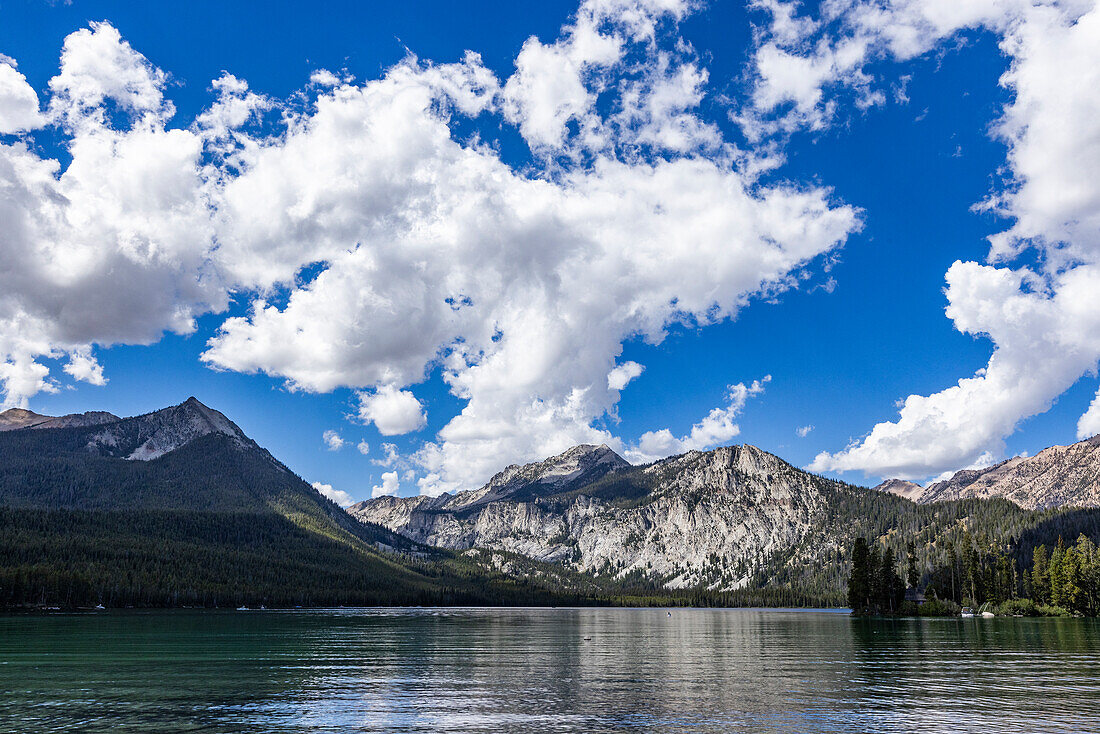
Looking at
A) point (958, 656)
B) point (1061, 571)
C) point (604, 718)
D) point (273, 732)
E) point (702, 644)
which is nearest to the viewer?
point (273, 732)

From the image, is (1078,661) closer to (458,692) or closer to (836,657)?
(836,657)

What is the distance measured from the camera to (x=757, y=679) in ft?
221

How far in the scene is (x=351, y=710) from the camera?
51.5m

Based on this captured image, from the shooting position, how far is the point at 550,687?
2448 inches

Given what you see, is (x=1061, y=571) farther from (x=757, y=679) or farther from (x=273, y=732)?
(x=273, y=732)

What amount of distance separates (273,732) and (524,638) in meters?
98.6

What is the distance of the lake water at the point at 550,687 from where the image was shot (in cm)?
4506

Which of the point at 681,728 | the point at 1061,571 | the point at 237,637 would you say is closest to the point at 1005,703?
the point at 681,728

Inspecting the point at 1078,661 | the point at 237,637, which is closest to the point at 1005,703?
the point at 1078,661

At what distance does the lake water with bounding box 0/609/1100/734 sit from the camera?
45062 millimetres

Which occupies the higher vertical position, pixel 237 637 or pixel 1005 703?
pixel 1005 703

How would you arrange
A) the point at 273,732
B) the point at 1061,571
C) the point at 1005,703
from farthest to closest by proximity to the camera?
the point at 1061,571 < the point at 1005,703 < the point at 273,732

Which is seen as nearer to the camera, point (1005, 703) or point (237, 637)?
point (1005, 703)

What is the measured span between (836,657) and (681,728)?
5670cm
